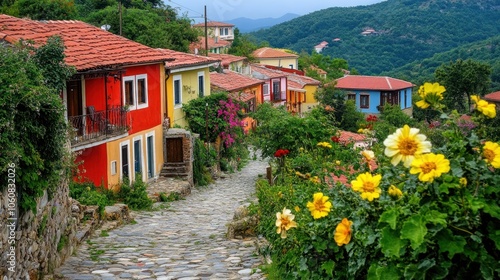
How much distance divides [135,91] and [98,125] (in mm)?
3790

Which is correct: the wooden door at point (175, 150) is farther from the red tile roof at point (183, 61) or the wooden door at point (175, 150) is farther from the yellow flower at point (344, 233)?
the yellow flower at point (344, 233)

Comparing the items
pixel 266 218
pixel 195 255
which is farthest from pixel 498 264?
pixel 195 255

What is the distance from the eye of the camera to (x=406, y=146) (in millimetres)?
4074

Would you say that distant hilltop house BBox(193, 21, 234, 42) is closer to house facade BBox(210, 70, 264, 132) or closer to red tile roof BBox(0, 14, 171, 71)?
house facade BBox(210, 70, 264, 132)

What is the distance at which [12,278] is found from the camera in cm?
753

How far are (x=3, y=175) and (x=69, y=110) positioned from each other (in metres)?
11.9

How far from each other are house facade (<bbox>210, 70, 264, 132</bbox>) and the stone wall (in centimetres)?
2347

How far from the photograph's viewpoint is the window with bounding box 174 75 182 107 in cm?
2758

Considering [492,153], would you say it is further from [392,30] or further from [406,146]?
[392,30]

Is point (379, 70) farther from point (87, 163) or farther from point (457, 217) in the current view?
point (457, 217)

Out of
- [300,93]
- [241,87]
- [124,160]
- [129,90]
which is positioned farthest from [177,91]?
[300,93]

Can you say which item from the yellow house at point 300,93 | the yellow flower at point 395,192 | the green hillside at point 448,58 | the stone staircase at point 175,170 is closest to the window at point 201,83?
the stone staircase at point 175,170

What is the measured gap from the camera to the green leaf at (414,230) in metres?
3.86

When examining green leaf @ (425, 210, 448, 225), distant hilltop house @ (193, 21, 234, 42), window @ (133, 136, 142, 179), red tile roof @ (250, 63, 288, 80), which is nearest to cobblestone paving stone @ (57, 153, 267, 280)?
window @ (133, 136, 142, 179)
